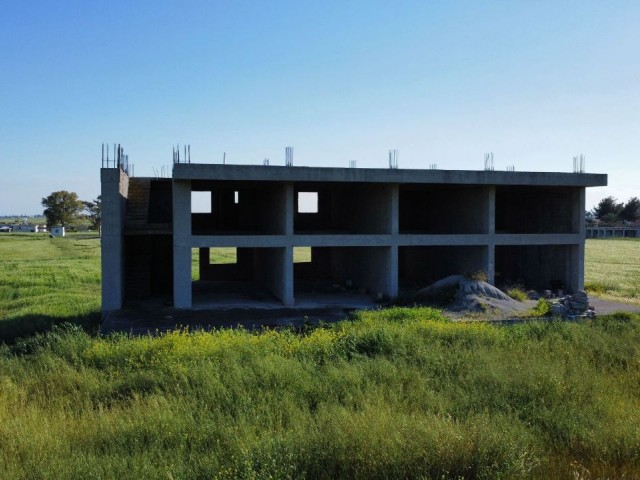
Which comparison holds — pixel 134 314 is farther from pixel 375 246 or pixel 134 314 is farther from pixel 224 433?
pixel 224 433

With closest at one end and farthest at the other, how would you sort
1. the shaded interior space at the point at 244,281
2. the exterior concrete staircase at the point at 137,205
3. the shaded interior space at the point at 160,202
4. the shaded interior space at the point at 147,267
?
1. the exterior concrete staircase at the point at 137,205
2. the shaded interior space at the point at 244,281
3. the shaded interior space at the point at 147,267
4. the shaded interior space at the point at 160,202

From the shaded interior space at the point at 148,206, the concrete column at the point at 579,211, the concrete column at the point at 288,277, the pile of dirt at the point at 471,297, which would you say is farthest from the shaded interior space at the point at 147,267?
the concrete column at the point at 579,211

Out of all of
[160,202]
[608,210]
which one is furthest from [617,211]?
[160,202]

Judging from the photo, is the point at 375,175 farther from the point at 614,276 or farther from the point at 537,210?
the point at 614,276

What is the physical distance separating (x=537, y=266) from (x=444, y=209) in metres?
4.44

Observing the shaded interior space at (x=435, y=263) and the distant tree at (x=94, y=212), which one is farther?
the distant tree at (x=94, y=212)

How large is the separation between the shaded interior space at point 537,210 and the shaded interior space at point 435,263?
8.58 ft

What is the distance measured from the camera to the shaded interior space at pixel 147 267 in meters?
20.8

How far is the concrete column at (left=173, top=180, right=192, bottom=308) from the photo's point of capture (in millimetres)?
17938

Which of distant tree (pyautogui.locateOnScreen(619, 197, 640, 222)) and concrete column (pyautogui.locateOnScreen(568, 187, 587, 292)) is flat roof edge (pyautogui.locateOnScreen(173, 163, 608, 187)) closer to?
concrete column (pyautogui.locateOnScreen(568, 187, 587, 292))

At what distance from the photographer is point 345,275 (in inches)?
975

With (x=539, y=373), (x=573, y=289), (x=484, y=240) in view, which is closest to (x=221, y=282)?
(x=484, y=240)

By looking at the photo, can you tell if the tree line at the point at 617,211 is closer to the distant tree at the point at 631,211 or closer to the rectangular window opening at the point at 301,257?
the distant tree at the point at 631,211

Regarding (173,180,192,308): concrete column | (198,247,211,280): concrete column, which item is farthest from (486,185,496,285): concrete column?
(198,247,211,280): concrete column
